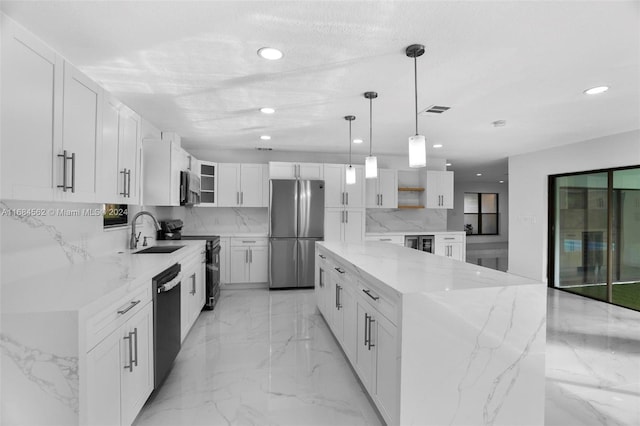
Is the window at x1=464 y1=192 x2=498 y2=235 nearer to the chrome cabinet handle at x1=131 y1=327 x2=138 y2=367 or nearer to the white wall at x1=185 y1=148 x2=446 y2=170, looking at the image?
the white wall at x1=185 y1=148 x2=446 y2=170

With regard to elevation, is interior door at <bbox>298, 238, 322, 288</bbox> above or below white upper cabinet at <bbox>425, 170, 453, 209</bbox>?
below

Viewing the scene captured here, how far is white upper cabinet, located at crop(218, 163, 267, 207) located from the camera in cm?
530

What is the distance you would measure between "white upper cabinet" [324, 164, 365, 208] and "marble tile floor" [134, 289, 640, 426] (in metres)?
2.20

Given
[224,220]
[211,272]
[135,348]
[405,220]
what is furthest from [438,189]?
[135,348]

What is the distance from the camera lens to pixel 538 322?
5.81 ft

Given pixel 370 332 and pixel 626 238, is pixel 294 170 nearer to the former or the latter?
pixel 370 332

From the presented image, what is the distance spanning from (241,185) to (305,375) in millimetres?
3562

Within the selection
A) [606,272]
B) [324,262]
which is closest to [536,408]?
[324,262]

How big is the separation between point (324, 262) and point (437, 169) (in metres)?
4.24

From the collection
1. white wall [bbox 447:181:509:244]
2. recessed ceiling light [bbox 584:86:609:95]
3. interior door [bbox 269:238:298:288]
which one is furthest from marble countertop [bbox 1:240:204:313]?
white wall [bbox 447:181:509:244]

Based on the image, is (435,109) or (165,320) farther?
(435,109)

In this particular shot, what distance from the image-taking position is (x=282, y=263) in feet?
16.7

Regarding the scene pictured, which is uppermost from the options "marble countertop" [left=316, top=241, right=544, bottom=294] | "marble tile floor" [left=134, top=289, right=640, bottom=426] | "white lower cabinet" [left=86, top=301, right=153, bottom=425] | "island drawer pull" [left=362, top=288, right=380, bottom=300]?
"marble countertop" [left=316, top=241, right=544, bottom=294]

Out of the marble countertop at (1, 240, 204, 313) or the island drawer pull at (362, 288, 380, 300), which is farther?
the island drawer pull at (362, 288, 380, 300)
